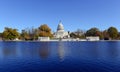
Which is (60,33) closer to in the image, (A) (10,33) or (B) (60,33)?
(B) (60,33)

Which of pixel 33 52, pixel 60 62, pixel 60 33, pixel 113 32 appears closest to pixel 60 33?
pixel 60 33

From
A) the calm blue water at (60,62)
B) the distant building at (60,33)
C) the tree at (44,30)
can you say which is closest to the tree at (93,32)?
the distant building at (60,33)

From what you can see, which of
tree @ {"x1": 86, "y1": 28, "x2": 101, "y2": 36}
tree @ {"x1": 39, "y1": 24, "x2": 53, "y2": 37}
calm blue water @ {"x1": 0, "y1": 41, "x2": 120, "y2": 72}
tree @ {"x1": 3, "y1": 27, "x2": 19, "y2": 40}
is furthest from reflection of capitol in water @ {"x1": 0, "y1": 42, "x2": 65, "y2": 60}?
tree @ {"x1": 86, "y1": 28, "x2": 101, "y2": 36}

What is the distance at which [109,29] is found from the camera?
14562 centimetres

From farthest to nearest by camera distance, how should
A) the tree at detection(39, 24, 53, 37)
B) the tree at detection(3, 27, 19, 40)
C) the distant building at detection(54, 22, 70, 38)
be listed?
the distant building at detection(54, 22, 70, 38) < the tree at detection(39, 24, 53, 37) < the tree at detection(3, 27, 19, 40)

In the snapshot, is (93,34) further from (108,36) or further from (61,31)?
(61,31)

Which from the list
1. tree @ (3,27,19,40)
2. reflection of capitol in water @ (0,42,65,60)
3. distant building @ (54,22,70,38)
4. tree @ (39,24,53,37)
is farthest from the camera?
distant building @ (54,22,70,38)

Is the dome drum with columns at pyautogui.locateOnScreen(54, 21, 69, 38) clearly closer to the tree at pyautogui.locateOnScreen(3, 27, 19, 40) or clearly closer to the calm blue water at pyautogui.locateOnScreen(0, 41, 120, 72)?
the tree at pyautogui.locateOnScreen(3, 27, 19, 40)

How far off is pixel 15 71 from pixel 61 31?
5925 inches

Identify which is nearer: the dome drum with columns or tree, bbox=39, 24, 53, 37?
tree, bbox=39, 24, 53, 37

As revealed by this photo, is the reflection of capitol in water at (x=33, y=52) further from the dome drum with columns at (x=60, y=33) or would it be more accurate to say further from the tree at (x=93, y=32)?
the dome drum with columns at (x=60, y=33)

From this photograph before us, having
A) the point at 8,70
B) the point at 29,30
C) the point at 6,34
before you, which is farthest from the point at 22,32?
the point at 8,70

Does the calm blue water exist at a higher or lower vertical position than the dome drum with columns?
lower

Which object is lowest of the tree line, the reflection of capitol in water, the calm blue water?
the calm blue water
